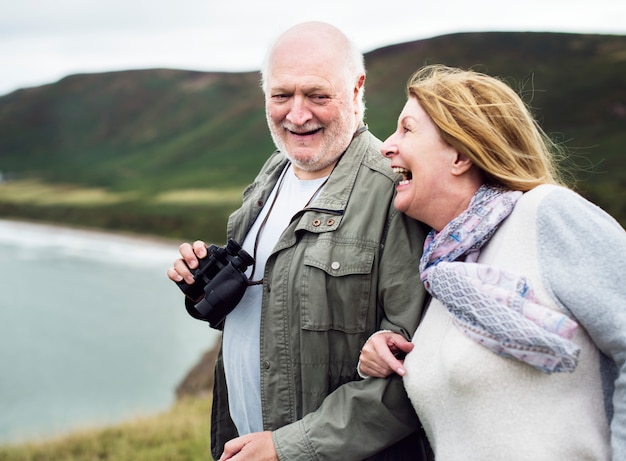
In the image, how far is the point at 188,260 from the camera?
2498mm

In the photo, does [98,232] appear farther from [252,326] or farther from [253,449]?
[253,449]

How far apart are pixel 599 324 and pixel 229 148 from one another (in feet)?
182

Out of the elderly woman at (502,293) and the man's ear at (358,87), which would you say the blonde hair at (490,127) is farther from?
the man's ear at (358,87)

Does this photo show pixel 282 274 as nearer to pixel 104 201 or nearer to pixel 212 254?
pixel 212 254

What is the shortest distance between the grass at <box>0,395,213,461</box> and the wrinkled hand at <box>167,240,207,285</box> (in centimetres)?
389

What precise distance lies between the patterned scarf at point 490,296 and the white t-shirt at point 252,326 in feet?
2.35

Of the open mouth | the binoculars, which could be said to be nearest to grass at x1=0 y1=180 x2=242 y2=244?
the binoculars

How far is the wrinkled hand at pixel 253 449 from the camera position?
2.19 meters

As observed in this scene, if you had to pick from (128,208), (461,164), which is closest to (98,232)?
(128,208)

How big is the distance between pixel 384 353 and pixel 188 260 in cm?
92

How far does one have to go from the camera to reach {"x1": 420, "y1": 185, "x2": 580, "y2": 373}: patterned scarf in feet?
5.48

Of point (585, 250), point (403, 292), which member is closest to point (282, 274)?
point (403, 292)

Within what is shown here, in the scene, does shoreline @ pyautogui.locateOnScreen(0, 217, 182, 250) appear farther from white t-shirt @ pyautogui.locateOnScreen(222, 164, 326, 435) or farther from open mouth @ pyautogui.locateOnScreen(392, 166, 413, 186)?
open mouth @ pyautogui.locateOnScreen(392, 166, 413, 186)

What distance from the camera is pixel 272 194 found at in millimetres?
2746
